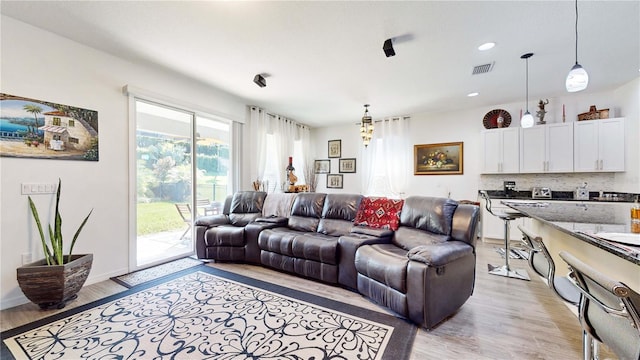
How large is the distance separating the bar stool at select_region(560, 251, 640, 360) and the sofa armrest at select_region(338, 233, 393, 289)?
1.71m

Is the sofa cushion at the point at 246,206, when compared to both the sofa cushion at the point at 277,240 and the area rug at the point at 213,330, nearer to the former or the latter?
the sofa cushion at the point at 277,240

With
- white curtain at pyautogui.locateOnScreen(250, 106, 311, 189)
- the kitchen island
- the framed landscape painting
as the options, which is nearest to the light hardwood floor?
the kitchen island

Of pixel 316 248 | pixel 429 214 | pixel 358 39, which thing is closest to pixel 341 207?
pixel 316 248

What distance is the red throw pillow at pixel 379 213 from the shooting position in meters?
2.98

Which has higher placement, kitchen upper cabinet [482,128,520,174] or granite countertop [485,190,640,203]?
kitchen upper cabinet [482,128,520,174]

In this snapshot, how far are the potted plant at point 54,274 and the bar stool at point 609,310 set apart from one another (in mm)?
3604

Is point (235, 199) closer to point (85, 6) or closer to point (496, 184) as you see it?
point (85, 6)

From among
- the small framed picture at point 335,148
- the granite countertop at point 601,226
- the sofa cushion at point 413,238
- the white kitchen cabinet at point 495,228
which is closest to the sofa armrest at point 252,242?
the sofa cushion at point 413,238

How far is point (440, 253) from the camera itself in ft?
6.56

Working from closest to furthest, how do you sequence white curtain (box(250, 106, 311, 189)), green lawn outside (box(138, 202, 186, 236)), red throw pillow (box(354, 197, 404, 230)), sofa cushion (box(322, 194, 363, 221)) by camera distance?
red throw pillow (box(354, 197, 404, 230))
sofa cushion (box(322, 194, 363, 221))
green lawn outside (box(138, 202, 186, 236))
white curtain (box(250, 106, 311, 189))

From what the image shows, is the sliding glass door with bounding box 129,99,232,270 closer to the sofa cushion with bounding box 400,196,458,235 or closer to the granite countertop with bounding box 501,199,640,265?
the sofa cushion with bounding box 400,196,458,235

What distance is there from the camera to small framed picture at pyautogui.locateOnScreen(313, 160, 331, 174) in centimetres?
685

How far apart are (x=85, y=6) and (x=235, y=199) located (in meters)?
2.81

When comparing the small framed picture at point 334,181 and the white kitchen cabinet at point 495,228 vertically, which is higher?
the small framed picture at point 334,181
